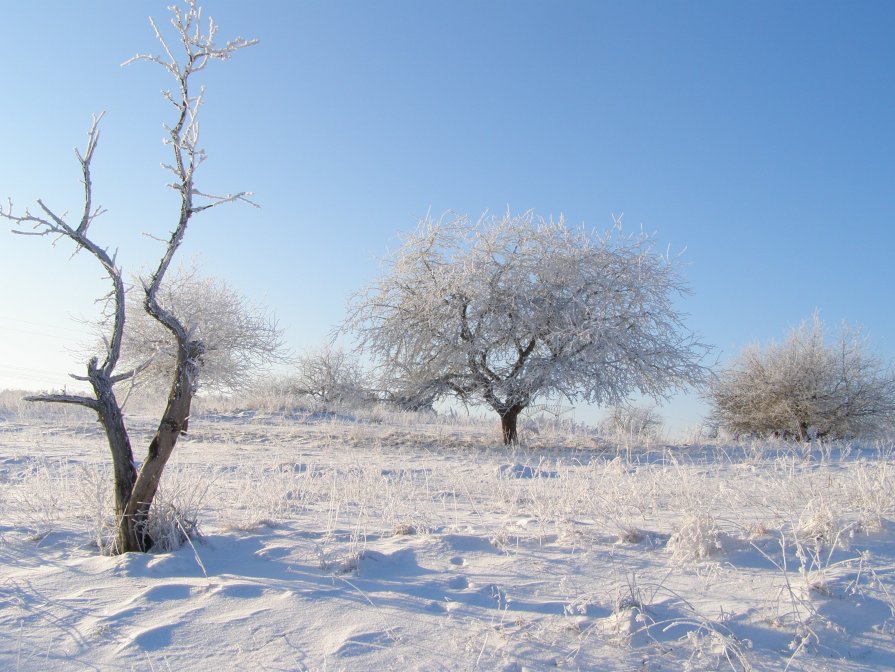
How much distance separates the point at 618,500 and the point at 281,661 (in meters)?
3.14

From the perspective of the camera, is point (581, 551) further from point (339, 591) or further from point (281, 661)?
point (281, 661)

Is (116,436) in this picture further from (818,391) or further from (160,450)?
(818,391)

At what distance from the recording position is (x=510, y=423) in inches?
Answer: 585

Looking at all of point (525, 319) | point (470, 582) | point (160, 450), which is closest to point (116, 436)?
point (160, 450)

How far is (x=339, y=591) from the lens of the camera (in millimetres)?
3154

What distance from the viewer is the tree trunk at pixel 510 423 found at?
14.6m

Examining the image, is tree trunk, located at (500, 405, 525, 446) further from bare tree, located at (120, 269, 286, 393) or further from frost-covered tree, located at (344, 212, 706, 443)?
bare tree, located at (120, 269, 286, 393)

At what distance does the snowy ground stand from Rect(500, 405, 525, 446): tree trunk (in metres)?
8.72

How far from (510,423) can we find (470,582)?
38.4 ft

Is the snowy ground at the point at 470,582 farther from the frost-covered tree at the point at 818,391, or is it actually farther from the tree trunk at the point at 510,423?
the frost-covered tree at the point at 818,391

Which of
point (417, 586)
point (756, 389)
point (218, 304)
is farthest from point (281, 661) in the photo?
point (756, 389)

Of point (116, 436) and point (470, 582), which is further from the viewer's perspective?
point (116, 436)

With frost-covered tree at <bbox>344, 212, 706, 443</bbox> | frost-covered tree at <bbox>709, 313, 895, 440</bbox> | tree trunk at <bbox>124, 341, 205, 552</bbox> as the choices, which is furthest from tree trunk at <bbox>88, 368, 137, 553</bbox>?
frost-covered tree at <bbox>709, 313, 895, 440</bbox>

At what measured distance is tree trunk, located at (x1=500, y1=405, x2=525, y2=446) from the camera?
48.0ft
